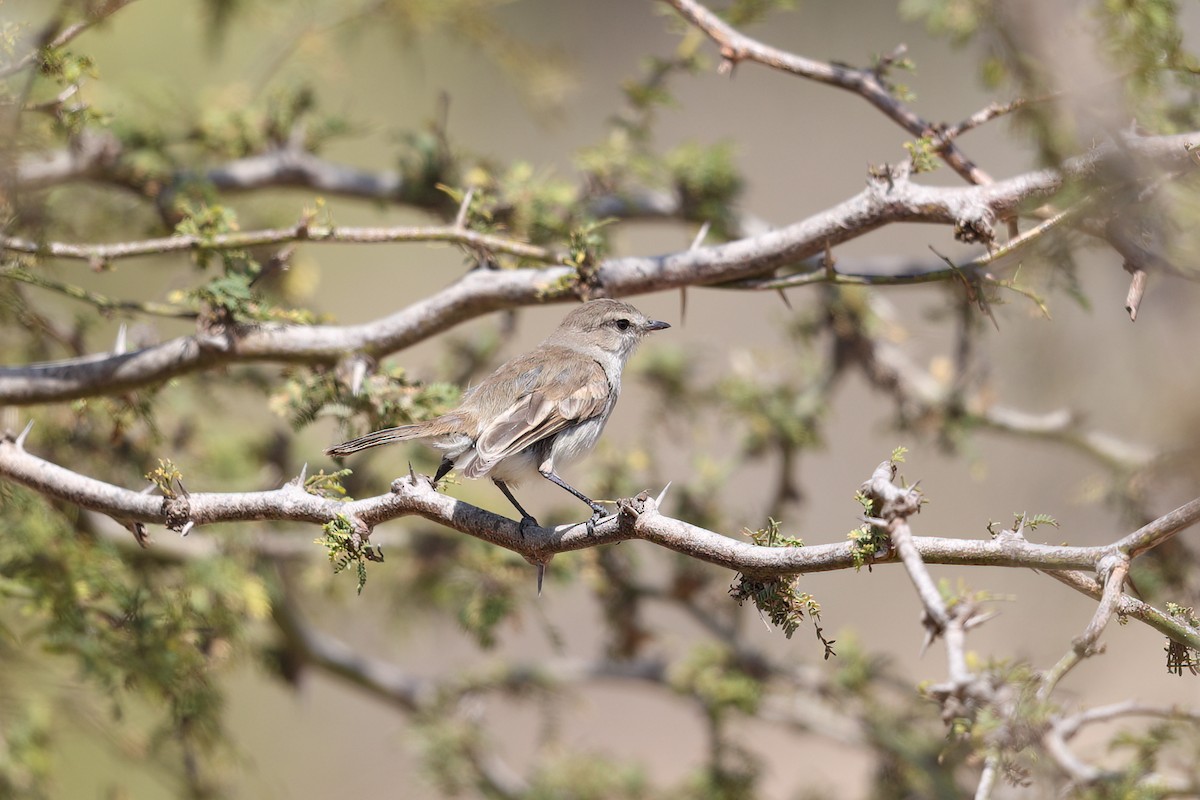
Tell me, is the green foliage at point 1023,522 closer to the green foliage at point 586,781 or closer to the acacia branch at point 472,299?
the acacia branch at point 472,299

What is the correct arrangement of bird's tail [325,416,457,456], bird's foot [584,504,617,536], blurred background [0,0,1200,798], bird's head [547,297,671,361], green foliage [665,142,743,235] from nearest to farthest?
bird's foot [584,504,617,536], bird's tail [325,416,457,456], blurred background [0,0,1200,798], bird's head [547,297,671,361], green foliage [665,142,743,235]

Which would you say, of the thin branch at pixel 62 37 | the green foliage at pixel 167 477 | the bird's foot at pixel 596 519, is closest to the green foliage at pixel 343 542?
the green foliage at pixel 167 477

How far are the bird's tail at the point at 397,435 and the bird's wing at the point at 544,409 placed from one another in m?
0.14

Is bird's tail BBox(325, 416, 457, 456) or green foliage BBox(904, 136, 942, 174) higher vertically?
green foliage BBox(904, 136, 942, 174)

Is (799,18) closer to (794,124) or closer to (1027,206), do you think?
(794,124)

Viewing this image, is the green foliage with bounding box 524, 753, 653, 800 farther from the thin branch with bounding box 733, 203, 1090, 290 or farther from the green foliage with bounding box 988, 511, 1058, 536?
the green foliage with bounding box 988, 511, 1058, 536

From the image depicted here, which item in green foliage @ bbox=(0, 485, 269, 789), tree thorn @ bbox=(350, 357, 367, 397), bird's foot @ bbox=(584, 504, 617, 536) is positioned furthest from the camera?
green foliage @ bbox=(0, 485, 269, 789)

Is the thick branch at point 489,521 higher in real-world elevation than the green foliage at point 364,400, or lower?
lower

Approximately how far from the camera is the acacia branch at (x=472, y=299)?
3.31m

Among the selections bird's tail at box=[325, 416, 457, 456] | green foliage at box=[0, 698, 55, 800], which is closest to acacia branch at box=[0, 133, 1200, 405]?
bird's tail at box=[325, 416, 457, 456]

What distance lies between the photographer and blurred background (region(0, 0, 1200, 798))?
13.3 feet

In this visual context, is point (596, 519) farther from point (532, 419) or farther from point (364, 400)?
point (364, 400)

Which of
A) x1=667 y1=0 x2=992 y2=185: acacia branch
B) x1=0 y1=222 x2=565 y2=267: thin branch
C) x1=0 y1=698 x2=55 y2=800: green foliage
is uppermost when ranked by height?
x1=667 y1=0 x2=992 y2=185: acacia branch

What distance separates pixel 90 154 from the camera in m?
4.78
